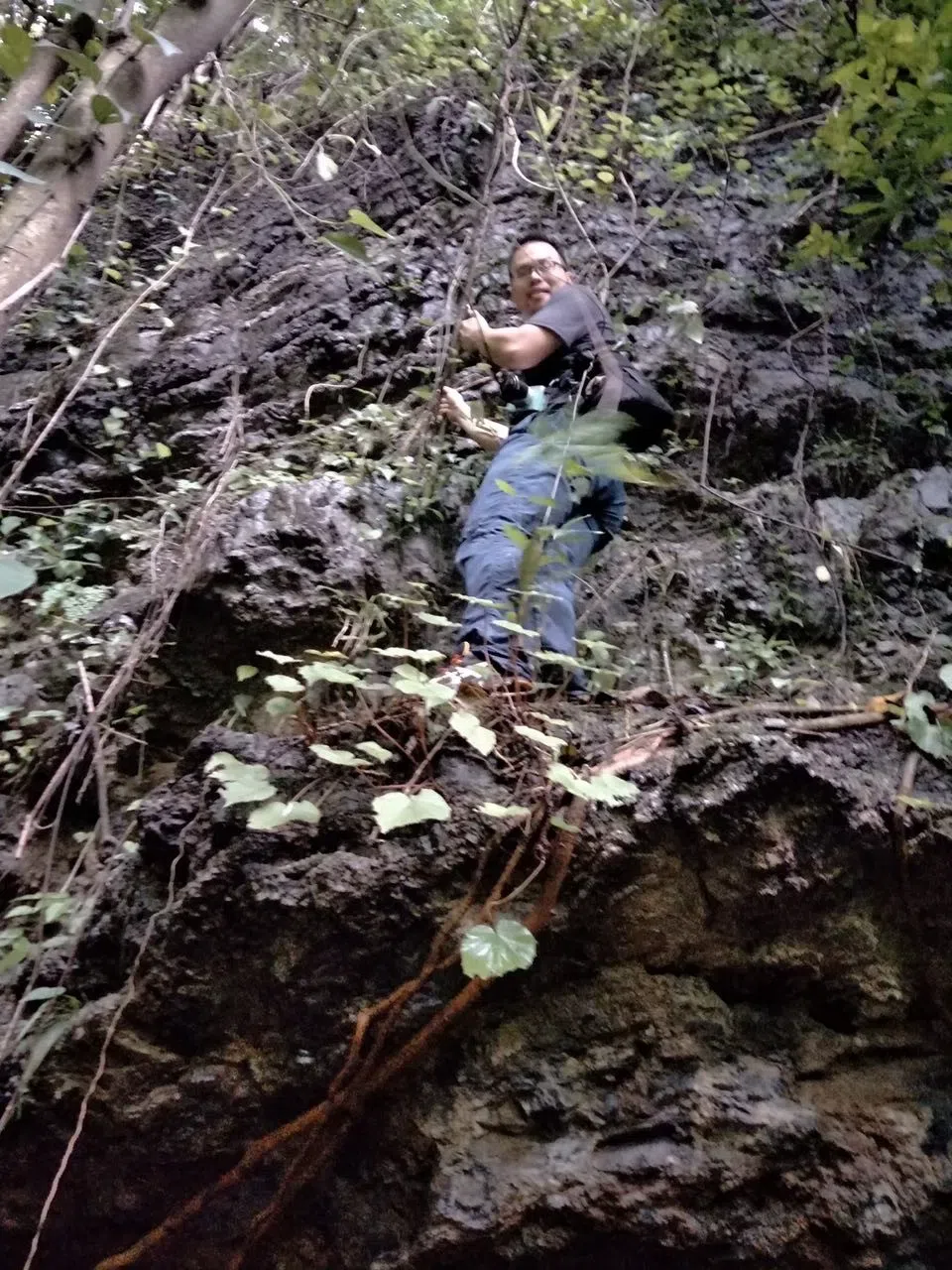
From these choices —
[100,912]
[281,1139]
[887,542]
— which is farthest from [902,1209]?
[887,542]

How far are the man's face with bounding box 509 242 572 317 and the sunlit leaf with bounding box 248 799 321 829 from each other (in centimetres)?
219

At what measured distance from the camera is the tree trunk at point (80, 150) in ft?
4.54

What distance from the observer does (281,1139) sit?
1.97 metres

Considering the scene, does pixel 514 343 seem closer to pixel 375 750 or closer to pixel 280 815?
pixel 375 750

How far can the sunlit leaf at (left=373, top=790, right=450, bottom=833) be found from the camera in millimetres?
1714

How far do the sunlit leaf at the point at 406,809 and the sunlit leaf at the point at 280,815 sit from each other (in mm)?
171

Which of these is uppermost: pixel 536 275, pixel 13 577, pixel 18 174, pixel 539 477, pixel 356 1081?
pixel 18 174

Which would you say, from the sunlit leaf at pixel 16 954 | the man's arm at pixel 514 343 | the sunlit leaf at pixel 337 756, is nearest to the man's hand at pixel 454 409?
the man's arm at pixel 514 343

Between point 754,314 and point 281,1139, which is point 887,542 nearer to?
point 754,314

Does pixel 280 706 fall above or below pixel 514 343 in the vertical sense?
below

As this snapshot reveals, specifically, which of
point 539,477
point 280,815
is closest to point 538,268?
point 539,477

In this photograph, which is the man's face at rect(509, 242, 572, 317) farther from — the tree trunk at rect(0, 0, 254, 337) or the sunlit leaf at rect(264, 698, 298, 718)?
the sunlit leaf at rect(264, 698, 298, 718)

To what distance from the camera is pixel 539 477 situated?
115 inches

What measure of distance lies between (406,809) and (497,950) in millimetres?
325
